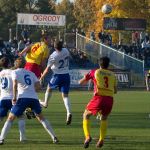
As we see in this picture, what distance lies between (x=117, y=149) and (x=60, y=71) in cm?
634

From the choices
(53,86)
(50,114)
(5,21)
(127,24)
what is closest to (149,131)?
(53,86)

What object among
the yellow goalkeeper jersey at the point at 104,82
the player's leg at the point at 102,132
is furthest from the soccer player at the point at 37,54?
the player's leg at the point at 102,132

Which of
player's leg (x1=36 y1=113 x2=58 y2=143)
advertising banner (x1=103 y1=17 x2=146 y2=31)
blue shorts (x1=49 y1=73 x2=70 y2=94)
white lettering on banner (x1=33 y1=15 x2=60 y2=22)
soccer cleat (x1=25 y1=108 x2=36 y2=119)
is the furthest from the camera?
advertising banner (x1=103 y1=17 x2=146 y2=31)

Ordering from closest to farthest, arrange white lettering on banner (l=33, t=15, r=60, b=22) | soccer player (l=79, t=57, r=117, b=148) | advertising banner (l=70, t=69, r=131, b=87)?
1. soccer player (l=79, t=57, r=117, b=148)
2. advertising banner (l=70, t=69, r=131, b=87)
3. white lettering on banner (l=33, t=15, r=60, b=22)

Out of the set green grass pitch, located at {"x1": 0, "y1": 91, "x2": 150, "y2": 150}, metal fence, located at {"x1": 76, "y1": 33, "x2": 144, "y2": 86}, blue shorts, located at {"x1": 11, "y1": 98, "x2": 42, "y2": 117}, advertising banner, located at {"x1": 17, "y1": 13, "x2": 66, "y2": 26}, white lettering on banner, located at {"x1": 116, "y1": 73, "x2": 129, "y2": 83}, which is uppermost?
advertising banner, located at {"x1": 17, "y1": 13, "x2": 66, "y2": 26}

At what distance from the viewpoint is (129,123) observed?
65.5ft

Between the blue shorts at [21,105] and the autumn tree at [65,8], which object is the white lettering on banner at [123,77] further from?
the autumn tree at [65,8]

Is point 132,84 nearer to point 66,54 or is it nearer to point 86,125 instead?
point 66,54

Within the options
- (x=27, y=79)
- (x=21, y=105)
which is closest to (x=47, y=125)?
(x=21, y=105)

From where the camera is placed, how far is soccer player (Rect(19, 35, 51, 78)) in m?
19.4

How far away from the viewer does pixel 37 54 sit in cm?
1956

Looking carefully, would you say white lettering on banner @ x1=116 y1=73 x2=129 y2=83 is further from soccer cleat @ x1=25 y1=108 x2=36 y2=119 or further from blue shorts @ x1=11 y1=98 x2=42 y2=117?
blue shorts @ x1=11 y1=98 x2=42 y2=117

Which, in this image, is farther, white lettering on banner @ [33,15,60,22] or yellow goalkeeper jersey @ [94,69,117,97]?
white lettering on banner @ [33,15,60,22]

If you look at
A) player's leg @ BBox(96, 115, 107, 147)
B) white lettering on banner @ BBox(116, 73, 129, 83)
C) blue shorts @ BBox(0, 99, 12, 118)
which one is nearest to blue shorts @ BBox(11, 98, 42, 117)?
blue shorts @ BBox(0, 99, 12, 118)
